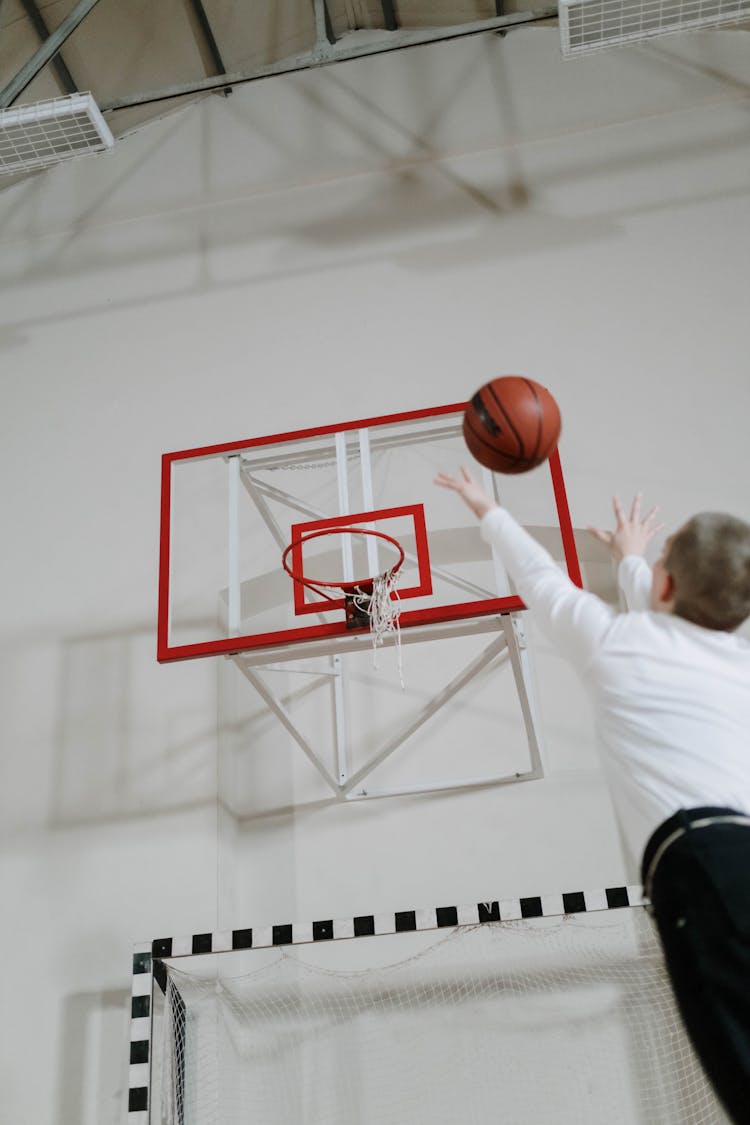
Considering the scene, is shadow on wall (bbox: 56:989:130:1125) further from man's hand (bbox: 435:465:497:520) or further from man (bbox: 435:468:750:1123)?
man (bbox: 435:468:750:1123)

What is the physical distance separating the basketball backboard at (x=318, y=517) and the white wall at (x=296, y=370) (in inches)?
9.6

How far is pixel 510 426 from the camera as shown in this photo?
10.9 feet

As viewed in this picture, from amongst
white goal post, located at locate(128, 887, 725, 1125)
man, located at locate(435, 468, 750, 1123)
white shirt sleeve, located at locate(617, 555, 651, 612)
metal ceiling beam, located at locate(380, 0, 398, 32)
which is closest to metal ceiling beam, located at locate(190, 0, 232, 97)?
metal ceiling beam, located at locate(380, 0, 398, 32)

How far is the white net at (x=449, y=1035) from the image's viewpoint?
456cm

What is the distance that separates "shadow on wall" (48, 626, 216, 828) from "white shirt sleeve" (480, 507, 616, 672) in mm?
3405

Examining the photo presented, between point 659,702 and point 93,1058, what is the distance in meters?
4.09

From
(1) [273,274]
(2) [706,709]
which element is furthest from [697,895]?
(1) [273,274]

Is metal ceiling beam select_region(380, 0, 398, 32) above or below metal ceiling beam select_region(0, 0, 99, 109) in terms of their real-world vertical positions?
above

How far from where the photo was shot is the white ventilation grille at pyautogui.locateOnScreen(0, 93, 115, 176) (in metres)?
5.63

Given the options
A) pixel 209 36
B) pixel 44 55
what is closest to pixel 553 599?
pixel 44 55

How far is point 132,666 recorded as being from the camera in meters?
5.95

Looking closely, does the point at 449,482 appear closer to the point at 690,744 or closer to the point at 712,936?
the point at 690,744

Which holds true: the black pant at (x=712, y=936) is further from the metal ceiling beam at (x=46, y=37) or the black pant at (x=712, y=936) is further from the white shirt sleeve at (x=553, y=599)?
the metal ceiling beam at (x=46, y=37)

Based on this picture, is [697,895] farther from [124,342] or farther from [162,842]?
[124,342]
